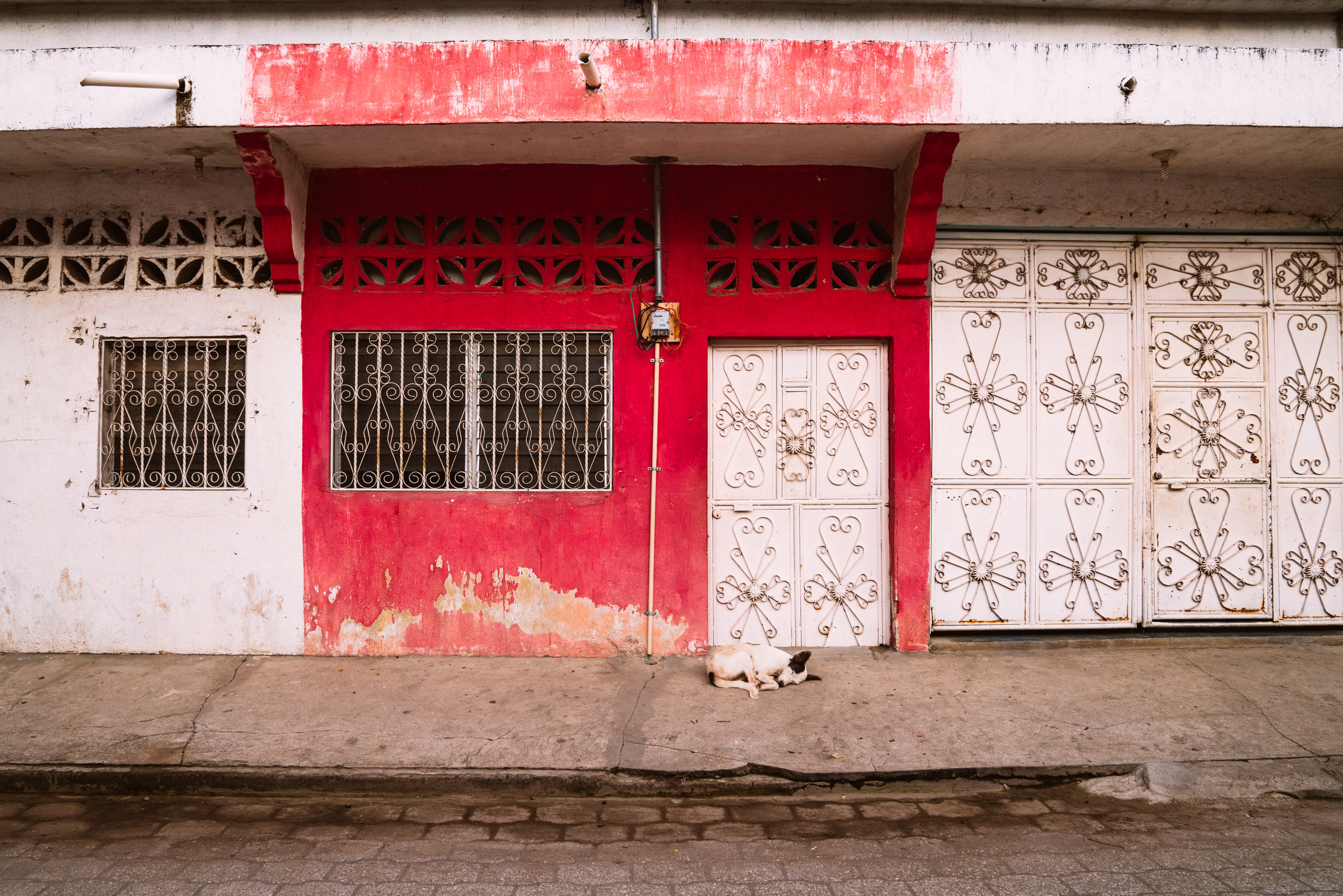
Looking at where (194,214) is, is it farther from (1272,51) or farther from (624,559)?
(1272,51)

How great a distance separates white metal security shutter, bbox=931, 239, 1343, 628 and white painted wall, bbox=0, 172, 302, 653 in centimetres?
461

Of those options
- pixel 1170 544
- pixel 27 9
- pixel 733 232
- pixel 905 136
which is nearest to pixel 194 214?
pixel 27 9

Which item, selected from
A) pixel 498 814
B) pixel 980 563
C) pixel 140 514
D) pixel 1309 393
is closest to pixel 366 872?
pixel 498 814

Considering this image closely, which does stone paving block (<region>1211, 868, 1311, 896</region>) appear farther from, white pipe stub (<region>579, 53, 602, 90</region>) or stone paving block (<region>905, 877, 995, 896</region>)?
white pipe stub (<region>579, 53, 602, 90</region>)

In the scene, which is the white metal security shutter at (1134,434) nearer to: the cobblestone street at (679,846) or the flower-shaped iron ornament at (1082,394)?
the flower-shaped iron ornament at (1082,394)

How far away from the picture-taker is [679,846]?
343 centimetres

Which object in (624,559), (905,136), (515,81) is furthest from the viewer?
(624,559)

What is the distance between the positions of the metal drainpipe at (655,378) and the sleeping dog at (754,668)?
639 millimetres

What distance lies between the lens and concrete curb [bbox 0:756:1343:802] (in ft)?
13.1

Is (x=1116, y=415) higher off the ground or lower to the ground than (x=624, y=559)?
higher

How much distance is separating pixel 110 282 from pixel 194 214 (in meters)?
0.74

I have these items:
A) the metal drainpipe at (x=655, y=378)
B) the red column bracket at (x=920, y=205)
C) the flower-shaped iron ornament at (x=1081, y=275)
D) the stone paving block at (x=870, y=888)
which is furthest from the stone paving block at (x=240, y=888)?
the flower-shaped iron ornament at (x=1081, y=275)

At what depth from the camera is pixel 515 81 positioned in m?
4.71

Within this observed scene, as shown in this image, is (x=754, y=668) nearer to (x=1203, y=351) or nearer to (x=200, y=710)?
(x=200, y=710)
